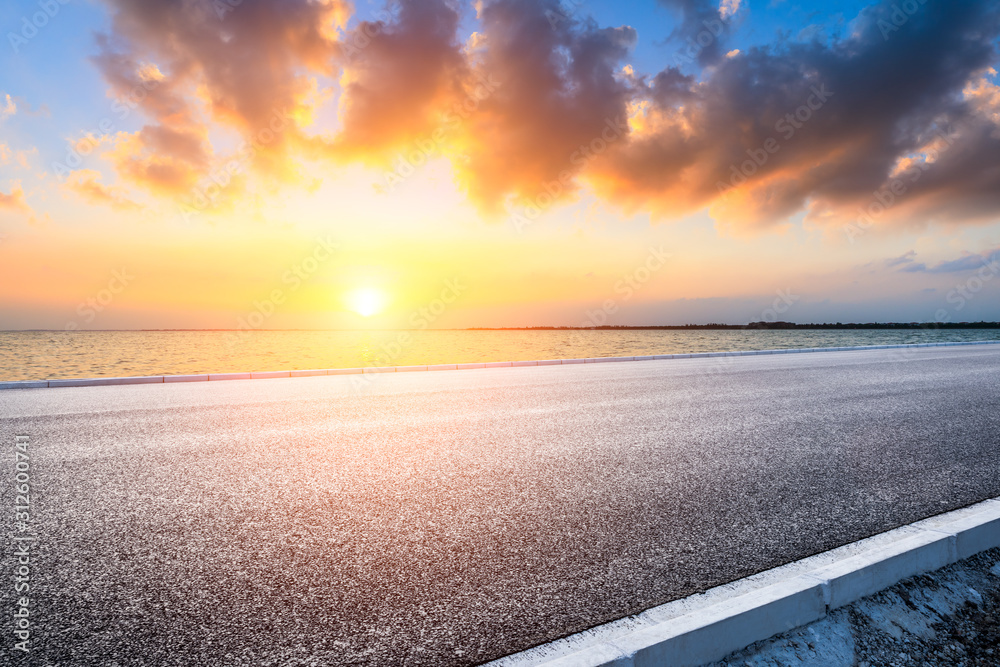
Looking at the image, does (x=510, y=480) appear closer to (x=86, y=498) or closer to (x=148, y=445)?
(x=86, y=498)

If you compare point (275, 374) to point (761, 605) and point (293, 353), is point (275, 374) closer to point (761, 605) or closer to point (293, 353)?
point (761, 605)

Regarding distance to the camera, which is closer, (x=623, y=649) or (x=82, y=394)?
(x=623, y=649)

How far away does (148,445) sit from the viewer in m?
6.01

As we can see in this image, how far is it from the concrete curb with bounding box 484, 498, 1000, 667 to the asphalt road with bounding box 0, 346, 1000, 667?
0.13m

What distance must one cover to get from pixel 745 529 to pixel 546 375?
36.8ft

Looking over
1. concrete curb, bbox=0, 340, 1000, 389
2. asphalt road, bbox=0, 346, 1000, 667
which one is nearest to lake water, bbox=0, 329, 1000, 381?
concrete curb, bbox=0, 340, 1000, 389

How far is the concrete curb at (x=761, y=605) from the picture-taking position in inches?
85.0

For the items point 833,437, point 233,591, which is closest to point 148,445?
point 233,591

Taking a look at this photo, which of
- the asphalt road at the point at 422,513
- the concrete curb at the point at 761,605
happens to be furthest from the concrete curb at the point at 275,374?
the concrete curb at the point at 761,605

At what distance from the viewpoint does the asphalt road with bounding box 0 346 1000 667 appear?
242 cm

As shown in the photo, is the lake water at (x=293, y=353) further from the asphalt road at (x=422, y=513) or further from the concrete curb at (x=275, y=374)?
the asphalt road at (x=422, y=513)

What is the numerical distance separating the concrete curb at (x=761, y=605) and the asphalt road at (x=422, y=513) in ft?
0.43

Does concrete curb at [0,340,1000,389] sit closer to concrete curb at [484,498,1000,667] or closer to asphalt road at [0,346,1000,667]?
asphalt road at [0,346,1000,667]

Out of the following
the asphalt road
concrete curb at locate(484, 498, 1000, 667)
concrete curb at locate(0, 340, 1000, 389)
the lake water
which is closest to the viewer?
concrete curb at locate(484, 498, 1000, 667)
